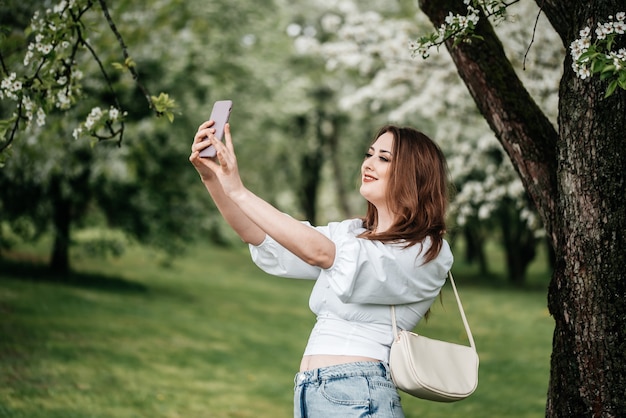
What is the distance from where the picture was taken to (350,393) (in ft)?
8.40

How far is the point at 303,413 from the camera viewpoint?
2.64 metres

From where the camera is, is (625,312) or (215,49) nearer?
(625,312)

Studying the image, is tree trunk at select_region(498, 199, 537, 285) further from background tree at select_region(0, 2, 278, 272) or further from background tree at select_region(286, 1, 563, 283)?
background tree at select_region(0, 2, 278, 272)

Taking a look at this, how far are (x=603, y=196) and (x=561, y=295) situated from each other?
45 centimetres

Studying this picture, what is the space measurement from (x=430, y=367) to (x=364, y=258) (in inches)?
18.5

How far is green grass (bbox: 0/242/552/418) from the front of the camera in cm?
739

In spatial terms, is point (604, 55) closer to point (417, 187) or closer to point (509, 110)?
point (417, 187)

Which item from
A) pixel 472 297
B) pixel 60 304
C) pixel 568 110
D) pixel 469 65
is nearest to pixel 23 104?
pixel 469 65

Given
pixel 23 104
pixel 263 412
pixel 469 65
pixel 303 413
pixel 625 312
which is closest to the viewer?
pixel 303 413

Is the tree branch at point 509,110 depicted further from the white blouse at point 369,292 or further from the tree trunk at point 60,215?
the tree trunk at point 60,215

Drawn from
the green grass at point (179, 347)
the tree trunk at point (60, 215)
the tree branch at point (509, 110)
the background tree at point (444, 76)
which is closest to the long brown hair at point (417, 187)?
the tree branch at point (509, 110)

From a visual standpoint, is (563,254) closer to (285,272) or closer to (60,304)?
(285,272)

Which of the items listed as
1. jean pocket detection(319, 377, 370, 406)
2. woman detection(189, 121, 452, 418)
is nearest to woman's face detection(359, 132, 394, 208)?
woman detection(189, 121, 452, 418)

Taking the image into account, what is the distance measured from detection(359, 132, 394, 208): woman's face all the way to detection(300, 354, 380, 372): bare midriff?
1.99ft
